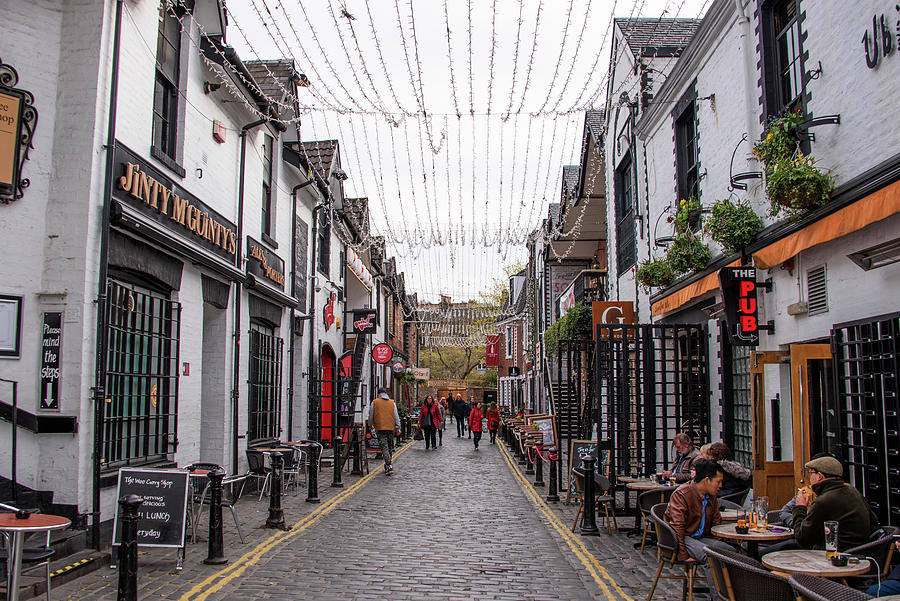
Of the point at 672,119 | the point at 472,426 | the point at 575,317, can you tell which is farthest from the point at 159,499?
the point at 472,426

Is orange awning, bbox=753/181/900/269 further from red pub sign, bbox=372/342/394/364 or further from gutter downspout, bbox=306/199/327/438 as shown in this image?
red pub sign, bbox=372/342/394/364

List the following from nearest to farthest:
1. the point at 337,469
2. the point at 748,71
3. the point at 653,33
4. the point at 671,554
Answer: the point at 671,554
the point at 748,71
the point at 337,469
the point at 653,33

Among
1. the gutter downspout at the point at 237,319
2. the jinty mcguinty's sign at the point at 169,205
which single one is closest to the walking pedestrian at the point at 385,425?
the gutter downspout at the point at 237,319

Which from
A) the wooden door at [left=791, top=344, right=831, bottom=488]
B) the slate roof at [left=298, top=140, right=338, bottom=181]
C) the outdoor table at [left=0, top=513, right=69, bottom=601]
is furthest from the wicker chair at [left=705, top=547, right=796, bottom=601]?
the slate roof at [left=298, top=140, right=338, bottom=181]

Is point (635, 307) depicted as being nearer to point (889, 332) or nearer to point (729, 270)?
point (729, 270)

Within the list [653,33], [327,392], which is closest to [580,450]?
[653,33]

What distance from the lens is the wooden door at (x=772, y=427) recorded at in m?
8.20

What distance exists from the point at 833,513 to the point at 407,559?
4.37 metres

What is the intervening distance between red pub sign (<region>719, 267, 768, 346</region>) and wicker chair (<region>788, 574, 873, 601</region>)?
17.3ft

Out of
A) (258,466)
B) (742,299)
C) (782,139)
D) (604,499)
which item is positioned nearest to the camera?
(782,139)

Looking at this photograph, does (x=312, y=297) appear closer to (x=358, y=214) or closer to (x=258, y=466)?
(x=258, y=466)

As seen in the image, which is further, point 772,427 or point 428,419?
point 428,419

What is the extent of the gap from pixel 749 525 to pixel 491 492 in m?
8.13

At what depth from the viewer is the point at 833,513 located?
5.74 m
